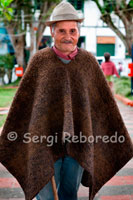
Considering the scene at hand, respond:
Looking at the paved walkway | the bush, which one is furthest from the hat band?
the bush

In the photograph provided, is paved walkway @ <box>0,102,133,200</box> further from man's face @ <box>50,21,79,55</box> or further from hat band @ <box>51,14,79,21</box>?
hat band @ <box>51,14,79,21</box>

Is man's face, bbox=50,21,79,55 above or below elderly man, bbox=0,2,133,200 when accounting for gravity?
above

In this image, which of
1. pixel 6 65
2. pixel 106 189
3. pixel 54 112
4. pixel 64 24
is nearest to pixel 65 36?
pixel 64 24

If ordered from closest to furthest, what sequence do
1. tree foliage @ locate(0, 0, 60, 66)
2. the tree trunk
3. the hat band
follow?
the hat band
tree foliage @ locate(0, 0, 60, 66)
the tree trunk

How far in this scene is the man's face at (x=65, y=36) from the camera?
2.03 meters

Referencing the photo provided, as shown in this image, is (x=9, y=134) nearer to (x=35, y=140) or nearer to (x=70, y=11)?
(x=35, y=140)

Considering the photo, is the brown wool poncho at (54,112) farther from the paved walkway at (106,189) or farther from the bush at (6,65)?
the bush at (6,65)

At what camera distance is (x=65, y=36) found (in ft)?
6.66

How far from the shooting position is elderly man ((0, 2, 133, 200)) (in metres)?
2.01

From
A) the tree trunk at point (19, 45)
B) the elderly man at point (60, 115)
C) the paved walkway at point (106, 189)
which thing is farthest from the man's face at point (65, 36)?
the tree trunk at point (19, 45)

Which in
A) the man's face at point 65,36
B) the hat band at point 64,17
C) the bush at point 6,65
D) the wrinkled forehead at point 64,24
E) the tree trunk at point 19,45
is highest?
the hat band at point 64,17

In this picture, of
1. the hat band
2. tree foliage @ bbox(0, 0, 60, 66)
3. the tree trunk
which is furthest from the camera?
the tree trunk

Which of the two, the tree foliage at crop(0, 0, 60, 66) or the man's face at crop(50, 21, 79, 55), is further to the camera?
the tree foliage at crop(0, 0, 60, 66)

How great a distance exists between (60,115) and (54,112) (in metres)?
0.05
